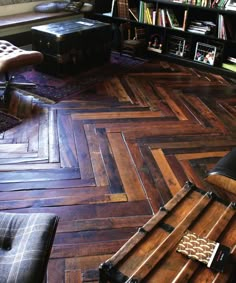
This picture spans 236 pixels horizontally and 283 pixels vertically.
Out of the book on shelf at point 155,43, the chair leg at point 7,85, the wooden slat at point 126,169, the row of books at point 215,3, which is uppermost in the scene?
the row of books at point 215,3

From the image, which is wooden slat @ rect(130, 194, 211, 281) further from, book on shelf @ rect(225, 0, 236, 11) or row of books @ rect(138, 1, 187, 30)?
row of books @ rect(138, 1, 187, 30)

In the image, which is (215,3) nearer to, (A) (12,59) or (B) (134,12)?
(B) (134,12)

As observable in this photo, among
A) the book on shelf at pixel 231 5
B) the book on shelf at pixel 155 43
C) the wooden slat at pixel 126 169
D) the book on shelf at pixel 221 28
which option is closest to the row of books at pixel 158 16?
the book on shelf at pixel 155 43

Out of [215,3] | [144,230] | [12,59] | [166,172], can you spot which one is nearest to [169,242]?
[144,230]

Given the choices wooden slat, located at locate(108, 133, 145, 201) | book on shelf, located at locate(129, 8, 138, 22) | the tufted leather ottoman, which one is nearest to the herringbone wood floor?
wooden slat, located at locate(108, 133, 145, 201)

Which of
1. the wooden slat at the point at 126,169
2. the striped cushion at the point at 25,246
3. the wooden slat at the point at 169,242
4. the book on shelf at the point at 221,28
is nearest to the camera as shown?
the striped cushion at the point at 25,246

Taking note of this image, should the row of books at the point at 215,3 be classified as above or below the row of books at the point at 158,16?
above

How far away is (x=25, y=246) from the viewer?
1204mm

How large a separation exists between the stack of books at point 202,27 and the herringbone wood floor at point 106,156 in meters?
0.65

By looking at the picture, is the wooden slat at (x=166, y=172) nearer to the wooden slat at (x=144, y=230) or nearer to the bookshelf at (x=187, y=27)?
the wooden slat at (x=144, y=230)

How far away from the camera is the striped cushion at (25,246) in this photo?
111cm

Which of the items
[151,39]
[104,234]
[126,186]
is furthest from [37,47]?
[104,234]

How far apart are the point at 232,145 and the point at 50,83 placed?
6.05ft

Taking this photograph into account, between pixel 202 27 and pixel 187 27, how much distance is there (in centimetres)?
18
